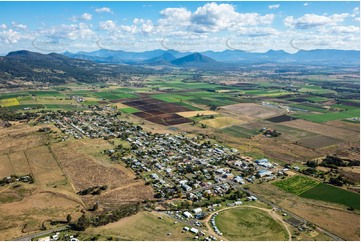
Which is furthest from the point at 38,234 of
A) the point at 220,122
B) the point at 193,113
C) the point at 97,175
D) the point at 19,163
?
the point at 193,113

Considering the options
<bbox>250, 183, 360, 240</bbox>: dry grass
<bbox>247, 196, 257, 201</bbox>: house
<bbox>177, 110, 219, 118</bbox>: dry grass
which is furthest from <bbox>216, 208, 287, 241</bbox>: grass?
<bbox>177, 110, 219, 118</bbox>: dry grass

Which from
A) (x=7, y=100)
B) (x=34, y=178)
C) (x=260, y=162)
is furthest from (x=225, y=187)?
(x=7, y=100)

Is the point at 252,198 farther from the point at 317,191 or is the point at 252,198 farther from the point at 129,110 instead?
the point at 129,110

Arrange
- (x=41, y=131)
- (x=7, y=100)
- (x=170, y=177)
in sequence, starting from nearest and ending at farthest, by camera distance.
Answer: (x=170, y=177)
(x=41, y=131)
(x=7, y=100)

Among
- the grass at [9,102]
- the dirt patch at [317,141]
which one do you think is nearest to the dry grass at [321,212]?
the dirt patch at [317,141]

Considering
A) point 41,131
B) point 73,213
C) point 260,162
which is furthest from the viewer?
point 41,131

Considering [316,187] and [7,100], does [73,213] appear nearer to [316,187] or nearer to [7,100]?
[316,187]
